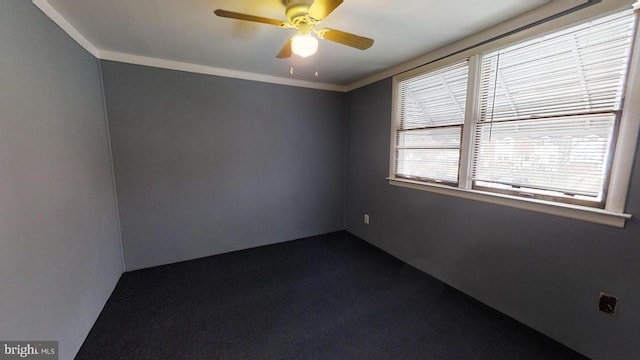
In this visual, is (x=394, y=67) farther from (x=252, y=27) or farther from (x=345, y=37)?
(x=252, y=27)

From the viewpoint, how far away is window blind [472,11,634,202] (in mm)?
1441

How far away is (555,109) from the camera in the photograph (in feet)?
5.43

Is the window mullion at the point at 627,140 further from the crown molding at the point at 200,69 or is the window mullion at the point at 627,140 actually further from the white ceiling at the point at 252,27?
the crown molding at the point at 200,69

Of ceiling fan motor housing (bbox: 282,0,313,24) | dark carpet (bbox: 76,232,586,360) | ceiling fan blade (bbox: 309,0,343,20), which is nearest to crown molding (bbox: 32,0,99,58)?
ceiling fan motor housing (bbox: 282,0,313,24)

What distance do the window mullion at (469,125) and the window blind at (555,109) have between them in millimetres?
43

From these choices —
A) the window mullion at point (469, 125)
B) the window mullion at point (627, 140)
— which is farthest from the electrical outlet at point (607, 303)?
the window mullion at point (469, 125)

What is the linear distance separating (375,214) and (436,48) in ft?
6.64

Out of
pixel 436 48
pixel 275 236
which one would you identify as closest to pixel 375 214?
pixel 275 236

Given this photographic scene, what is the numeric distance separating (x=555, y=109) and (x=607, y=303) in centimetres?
126

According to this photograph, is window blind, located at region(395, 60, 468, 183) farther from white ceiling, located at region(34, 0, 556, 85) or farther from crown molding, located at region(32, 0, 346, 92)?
crown molding, located at region(32, 0, 346, 92)

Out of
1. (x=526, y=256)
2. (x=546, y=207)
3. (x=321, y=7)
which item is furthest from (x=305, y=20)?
(x=526, y=256)

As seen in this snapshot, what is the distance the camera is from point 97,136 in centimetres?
217

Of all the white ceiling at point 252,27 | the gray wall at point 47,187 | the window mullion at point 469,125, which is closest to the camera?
the gray wall at point 47,187

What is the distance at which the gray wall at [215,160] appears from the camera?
254cm
